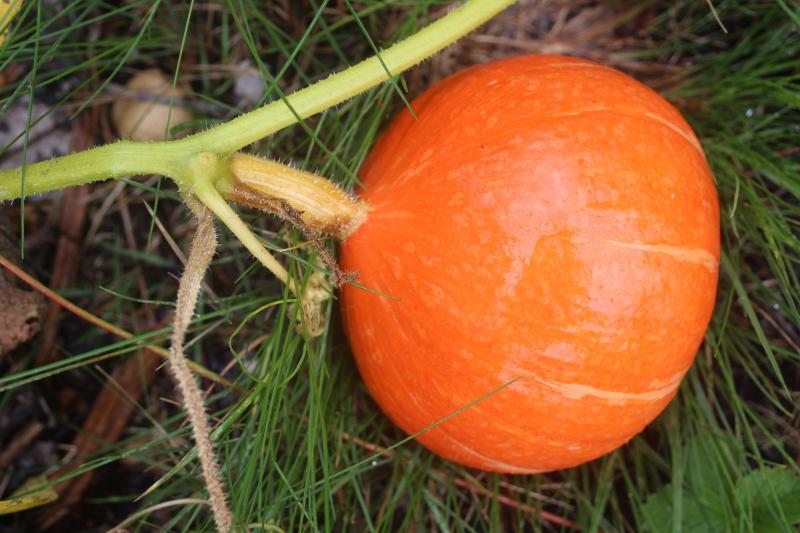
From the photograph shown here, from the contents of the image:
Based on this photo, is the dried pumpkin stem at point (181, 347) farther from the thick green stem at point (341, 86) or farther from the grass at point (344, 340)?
the grass at point (344, 340)

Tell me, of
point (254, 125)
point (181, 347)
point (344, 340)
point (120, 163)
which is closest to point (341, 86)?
point (254, 125)

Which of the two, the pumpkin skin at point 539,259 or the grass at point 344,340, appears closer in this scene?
the pumpkin skin at point 539,259

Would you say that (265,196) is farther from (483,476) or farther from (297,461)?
(483,476)

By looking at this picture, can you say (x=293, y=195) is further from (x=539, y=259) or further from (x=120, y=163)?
(x=539, y=259)

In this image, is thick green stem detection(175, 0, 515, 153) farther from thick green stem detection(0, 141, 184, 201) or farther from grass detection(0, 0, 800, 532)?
grass detection(0, 0, 800, 532)

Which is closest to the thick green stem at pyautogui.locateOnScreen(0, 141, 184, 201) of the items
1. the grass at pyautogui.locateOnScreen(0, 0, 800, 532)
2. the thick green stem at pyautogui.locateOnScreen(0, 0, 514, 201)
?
the thick green stem at pyautogui.locateOnScreen(0, 0, 514, 201)

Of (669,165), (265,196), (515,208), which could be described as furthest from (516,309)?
(265,196)

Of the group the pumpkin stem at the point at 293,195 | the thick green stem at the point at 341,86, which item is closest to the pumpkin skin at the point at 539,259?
the pumpkin stem at the point at 293,195
